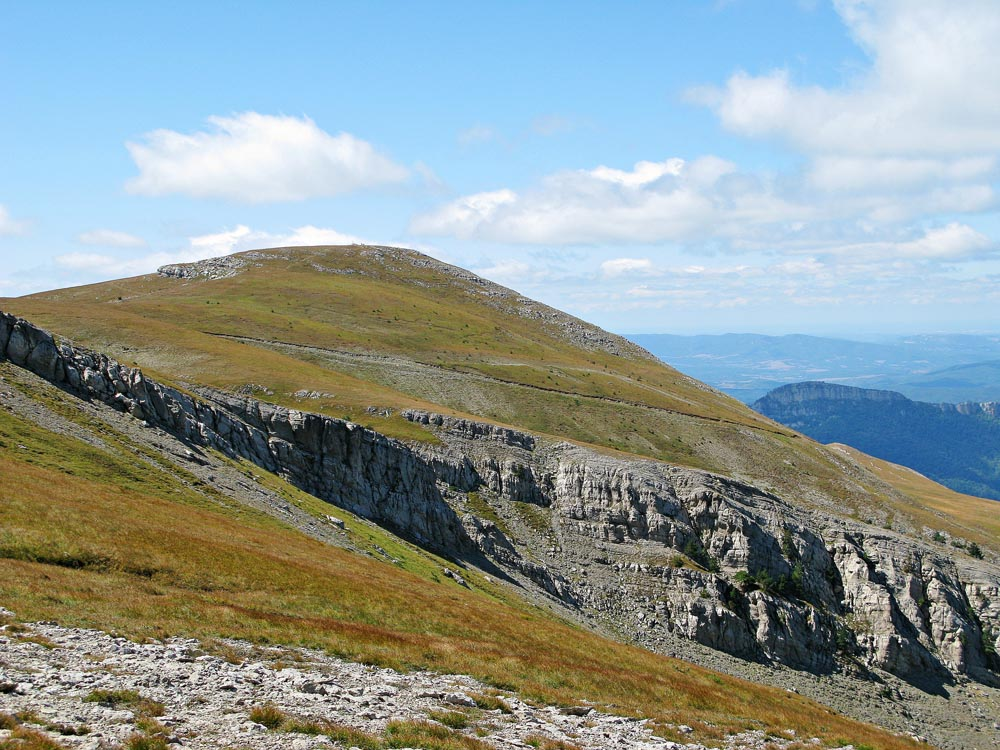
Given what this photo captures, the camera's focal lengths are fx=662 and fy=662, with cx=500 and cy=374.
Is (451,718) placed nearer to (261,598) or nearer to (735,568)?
(261,598)

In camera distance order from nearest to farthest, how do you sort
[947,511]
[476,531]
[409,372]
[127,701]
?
[127,701] < [476,531] < [947,511] < [409,372]

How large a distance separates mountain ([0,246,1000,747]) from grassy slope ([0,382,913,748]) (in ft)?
0.70

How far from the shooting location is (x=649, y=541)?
8594 cm

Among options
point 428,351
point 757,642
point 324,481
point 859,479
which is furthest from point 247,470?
point 859,479

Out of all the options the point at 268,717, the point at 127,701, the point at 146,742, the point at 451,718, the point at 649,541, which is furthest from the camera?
the point at 649,541

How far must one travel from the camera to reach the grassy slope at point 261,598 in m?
26.3

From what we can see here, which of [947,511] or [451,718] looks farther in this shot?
[947,511]

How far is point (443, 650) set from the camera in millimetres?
29484

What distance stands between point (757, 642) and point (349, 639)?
65504 millimetres

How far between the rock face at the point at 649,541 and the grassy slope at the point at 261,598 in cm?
2131

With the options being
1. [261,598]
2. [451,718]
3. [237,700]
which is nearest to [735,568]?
[261,598]

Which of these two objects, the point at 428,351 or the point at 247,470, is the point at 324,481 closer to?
the point at 247,470

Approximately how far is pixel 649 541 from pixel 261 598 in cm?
6378

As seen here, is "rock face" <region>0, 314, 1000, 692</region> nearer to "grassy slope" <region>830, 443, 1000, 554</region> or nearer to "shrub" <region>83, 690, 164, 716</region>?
"grassy slope" <region>830, 443, 1000, 554</region>
